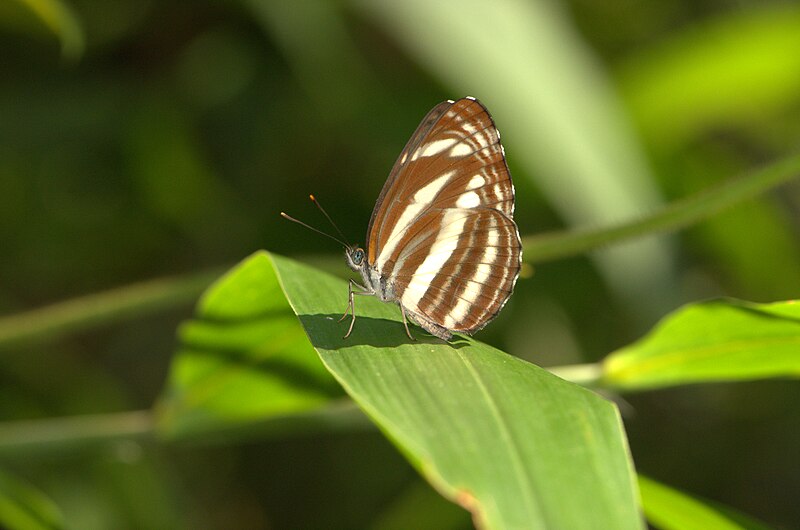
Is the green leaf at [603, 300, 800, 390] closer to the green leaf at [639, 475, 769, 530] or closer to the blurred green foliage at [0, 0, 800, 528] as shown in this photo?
the green leaf at [639, 475, 769, 530]

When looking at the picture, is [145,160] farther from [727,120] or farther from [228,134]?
[727,120]

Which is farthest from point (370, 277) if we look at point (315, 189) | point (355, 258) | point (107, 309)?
point (315, 189)

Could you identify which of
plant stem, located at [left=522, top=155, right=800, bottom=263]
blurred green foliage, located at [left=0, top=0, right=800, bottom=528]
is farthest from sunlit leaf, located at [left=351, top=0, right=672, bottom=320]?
plant stem, located at [left=522, top=155, right=800, bottom=263]

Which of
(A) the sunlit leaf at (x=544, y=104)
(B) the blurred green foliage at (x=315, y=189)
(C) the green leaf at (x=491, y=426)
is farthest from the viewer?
(B) the blurred green foliage at (x=315, y=189)

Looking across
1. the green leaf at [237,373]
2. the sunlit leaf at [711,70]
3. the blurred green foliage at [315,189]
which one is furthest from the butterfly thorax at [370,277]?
the sunlit leaf at [711,70]

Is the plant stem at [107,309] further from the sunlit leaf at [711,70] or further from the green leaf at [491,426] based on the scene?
the sunlit leaf at [711,70]

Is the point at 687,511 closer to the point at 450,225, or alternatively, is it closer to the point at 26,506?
the point at 450,225

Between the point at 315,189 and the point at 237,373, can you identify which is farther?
the point at 315,189
